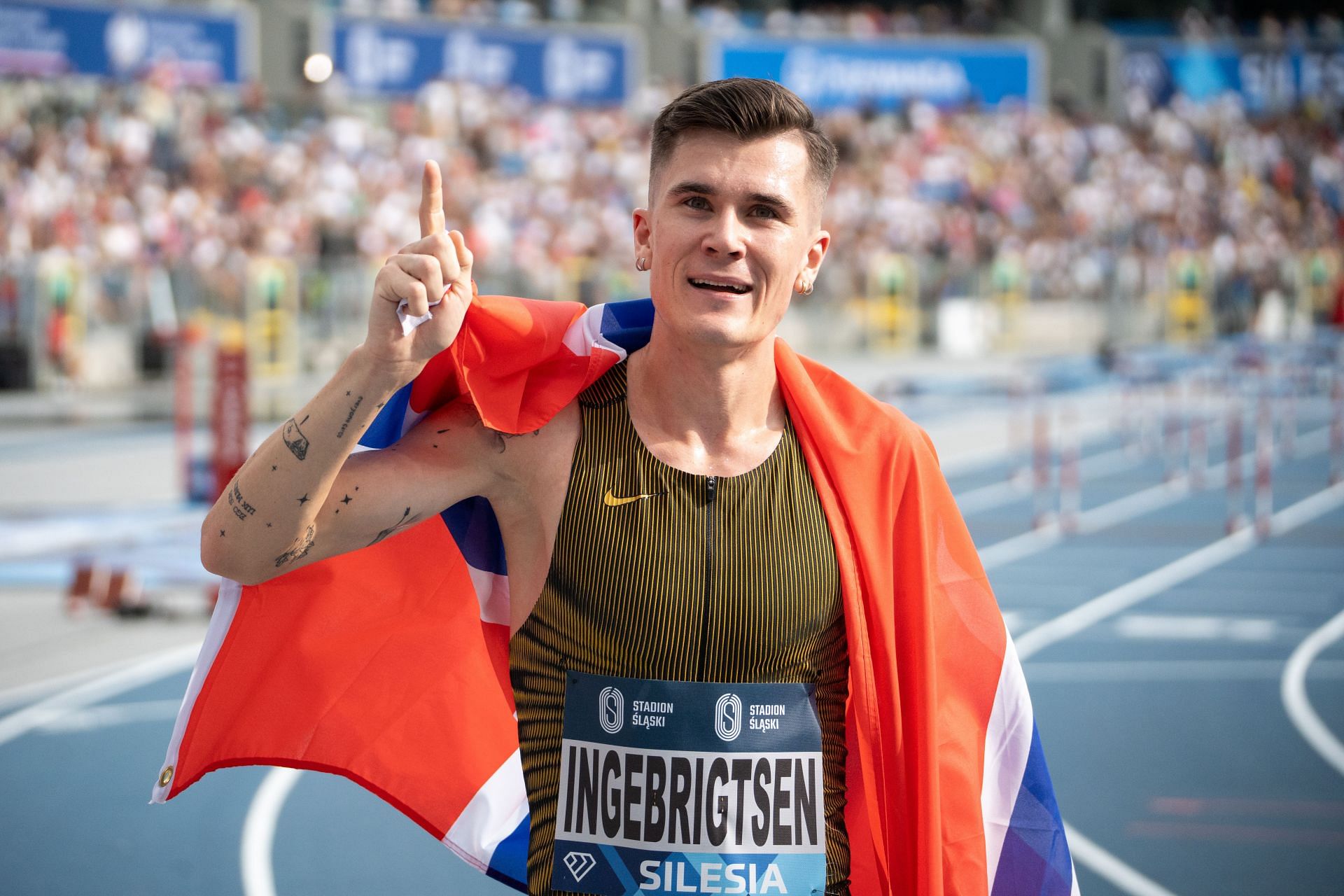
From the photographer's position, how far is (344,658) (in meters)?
2.83

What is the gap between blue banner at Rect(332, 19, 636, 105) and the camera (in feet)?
94.4

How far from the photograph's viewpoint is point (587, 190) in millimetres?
25906

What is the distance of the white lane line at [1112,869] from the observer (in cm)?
508

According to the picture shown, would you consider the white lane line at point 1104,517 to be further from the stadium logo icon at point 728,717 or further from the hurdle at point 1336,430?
the stadium logo icon at point 728,717

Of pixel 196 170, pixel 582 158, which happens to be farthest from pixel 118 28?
pixel 582 158

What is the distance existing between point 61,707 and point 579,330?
5.44m

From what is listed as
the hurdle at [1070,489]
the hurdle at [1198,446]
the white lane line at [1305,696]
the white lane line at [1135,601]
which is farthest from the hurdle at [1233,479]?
the white lane line at [1305,696]

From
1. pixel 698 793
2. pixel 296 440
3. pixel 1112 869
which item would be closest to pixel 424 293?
pixel 296 440

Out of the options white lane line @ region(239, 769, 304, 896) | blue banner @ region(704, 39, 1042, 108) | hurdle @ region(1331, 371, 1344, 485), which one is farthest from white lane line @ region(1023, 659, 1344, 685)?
blue banner @ region(704, 39, 1042, 108)

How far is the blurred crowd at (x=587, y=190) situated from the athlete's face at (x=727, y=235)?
15740 millimetres

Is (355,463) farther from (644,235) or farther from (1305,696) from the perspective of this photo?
(1305,696)

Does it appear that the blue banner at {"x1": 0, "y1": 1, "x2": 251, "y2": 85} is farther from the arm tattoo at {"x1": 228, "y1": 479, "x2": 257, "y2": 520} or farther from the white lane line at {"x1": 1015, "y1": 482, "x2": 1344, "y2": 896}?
the arm tattoo at {"x1": 228, "y1": 479, "x2": 257, "y2": 520}

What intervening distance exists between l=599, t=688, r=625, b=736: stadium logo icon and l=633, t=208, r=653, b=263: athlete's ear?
728mm

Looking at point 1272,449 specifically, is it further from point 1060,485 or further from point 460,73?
point 460,73
